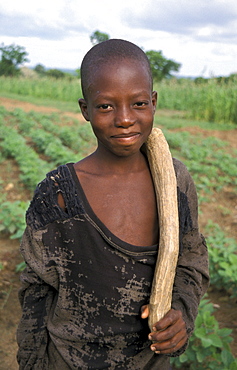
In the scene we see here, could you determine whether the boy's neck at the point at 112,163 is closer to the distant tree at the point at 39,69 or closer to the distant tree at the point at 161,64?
the distant tree at the point at 161,64

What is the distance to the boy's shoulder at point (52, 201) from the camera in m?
1.25

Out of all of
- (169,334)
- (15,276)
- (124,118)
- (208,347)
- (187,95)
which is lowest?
(15,276)

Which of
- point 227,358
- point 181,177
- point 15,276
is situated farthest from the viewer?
point 15,276

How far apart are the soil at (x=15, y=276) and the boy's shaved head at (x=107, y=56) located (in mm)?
1925

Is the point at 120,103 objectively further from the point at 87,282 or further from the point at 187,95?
the point at 187,95

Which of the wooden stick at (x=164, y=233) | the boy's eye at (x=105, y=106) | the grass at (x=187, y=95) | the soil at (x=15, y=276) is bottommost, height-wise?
the soil at (x=15, y=276)

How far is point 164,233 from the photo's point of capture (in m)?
1.23

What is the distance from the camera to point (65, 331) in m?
1.33

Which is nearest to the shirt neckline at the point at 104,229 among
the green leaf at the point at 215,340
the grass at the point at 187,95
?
the green leaf at the point at 215,340

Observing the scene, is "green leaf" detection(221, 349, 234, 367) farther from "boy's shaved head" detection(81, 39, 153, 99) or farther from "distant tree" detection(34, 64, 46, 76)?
"distant tree" detection(34, 64, 46, 76)

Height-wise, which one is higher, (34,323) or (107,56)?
(107,56)

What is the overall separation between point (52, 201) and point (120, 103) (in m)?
0.37

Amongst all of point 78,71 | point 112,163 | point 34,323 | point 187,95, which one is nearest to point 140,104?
point 112,163

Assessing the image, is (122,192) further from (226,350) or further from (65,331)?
(226,350)
